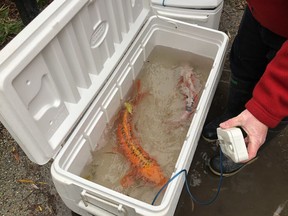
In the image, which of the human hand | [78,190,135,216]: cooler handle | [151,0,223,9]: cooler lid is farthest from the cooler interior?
the human hand

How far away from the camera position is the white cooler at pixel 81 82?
37.0 inches

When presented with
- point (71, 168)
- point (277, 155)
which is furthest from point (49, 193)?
point (277, 155)

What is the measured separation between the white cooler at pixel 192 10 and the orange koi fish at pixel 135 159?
577 mm

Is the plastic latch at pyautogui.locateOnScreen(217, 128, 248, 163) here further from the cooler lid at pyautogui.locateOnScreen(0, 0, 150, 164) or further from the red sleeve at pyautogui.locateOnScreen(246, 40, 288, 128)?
the cooler lid at pyautogui.locateOnScreen(0, 0, 150, 164)

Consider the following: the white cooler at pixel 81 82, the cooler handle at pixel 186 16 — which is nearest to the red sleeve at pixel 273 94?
the white cooler at pixel 81 82

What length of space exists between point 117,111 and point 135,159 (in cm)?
26

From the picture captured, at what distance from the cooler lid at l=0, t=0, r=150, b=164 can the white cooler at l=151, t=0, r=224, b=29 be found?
210 millimetres

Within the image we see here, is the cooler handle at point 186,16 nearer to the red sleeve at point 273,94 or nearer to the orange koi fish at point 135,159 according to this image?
the orange koi fish at point 135,159

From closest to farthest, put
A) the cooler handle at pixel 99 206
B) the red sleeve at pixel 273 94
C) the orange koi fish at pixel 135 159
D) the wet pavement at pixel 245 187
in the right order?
the red sleeve at pixel 273 94 < the cooler handle at pixel 99 206 < the orange koi fish at pixel 135 159 < the wet pavement at pixel 245 187

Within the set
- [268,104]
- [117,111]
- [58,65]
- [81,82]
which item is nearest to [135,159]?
[117,111]

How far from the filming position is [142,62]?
5.53ft

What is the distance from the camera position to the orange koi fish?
138cm

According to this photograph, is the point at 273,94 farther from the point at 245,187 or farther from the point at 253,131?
the point at 245,187

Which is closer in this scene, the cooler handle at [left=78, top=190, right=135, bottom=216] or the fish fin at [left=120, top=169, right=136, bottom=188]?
the cooler handle at [left=78, top=190, right=135, bottom=216]
